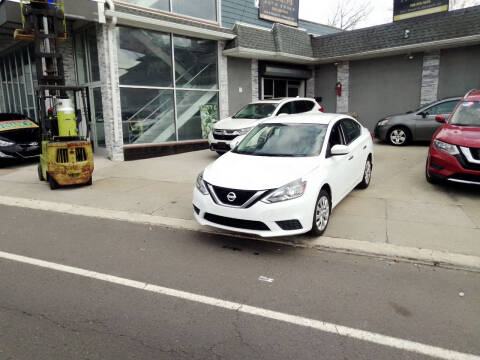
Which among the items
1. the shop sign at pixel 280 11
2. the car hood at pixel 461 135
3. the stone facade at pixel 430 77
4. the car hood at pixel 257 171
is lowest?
the car hood at pixel 257 171

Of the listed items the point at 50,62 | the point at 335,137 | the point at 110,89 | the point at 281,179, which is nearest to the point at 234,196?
the point at 281,179

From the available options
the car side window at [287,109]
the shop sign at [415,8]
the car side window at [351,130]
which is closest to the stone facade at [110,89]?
the car side window at [287,109]

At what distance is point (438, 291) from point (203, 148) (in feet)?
35.1

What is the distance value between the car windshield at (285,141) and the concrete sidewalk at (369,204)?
123 centimetres

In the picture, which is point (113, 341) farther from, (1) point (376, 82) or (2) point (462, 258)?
(1) point (376, 82)

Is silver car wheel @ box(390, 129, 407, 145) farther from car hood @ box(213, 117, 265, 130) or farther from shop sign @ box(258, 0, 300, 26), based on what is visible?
shop sign @ box(258, 0, 300, 26)

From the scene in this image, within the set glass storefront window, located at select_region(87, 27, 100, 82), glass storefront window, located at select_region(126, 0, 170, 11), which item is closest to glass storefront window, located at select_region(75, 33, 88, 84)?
glass storefront window, located at select_region(87, 27, 100, 82)

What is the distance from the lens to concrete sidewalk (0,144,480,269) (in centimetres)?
481

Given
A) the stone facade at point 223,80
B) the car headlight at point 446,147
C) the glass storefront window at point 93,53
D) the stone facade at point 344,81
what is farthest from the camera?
the stone facade at point 344,81

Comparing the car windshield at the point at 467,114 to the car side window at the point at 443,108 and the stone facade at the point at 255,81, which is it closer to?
the car side window at the point at 443,108

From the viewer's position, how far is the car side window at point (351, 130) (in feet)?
20.9

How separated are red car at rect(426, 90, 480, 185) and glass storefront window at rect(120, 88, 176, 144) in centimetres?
825

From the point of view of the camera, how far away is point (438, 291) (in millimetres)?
3699

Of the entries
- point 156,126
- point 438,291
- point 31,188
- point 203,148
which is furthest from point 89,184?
point 438,291
